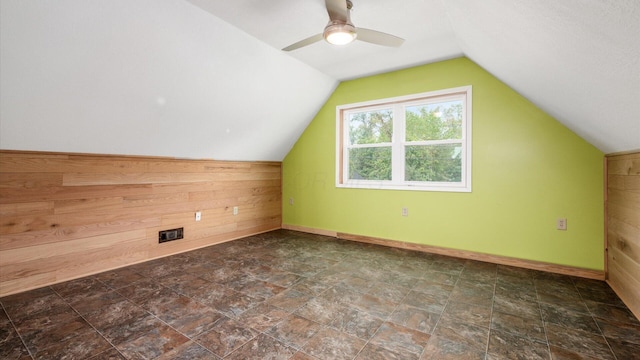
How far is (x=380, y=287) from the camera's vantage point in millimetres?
2455

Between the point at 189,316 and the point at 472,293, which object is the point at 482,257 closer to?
the point at 472,293

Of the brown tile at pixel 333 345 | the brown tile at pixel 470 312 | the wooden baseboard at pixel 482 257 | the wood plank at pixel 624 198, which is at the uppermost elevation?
the wood plank at pixel 624 198

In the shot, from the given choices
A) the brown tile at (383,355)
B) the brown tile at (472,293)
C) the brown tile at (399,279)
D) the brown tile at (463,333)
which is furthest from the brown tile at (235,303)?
the brown tile at (472,293)

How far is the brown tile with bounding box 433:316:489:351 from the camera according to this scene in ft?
5.45

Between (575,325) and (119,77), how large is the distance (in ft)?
12.3

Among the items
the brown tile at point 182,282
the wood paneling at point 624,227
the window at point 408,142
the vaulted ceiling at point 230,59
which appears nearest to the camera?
the vaulted ceiling at point 230,59

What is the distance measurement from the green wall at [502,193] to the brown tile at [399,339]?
188 centimetres

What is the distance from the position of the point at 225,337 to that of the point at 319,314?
0.63 m

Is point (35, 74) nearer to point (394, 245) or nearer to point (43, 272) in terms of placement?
→ point (43, 272)

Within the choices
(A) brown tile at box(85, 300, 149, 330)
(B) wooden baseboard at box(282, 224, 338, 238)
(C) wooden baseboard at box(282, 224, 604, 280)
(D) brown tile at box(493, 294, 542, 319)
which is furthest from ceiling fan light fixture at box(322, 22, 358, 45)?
(B) wooden baseboard at box(282, 224, 338, 238)

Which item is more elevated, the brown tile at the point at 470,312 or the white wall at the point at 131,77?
the white wall at the point at 131,77

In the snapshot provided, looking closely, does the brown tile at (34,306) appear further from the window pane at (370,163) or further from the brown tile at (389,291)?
the window pane at (370,163)

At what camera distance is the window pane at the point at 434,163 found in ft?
11.2

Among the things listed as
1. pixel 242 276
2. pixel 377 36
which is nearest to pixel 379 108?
pixel 377 36
